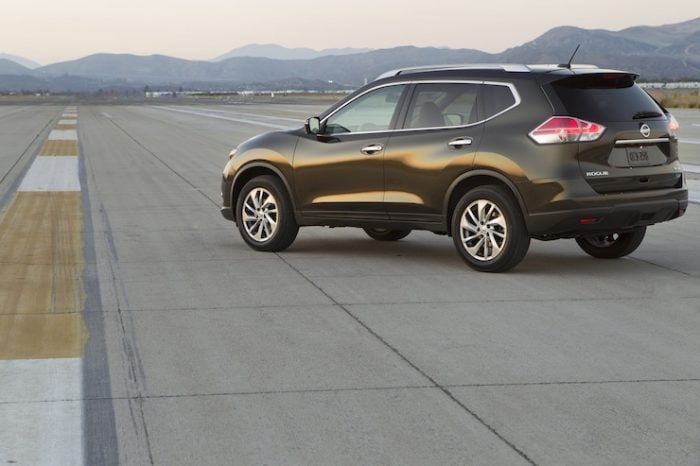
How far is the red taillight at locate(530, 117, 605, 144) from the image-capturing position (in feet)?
33.3

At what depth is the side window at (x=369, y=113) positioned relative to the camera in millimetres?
11539

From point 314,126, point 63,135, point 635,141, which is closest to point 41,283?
point 314,126

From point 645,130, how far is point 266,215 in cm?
381

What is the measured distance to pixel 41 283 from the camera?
10195 millimetres

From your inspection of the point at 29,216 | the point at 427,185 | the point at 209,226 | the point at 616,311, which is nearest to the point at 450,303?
the point at 616,311

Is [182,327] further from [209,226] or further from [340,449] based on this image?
[209,226]

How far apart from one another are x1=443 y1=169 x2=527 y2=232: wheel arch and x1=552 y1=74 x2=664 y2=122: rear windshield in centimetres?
79

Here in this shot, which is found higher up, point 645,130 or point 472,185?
point 645,130

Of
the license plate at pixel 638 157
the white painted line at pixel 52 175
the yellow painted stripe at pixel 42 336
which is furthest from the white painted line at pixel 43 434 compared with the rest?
the white painted line at pixel 52 175

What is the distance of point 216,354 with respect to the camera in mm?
7516

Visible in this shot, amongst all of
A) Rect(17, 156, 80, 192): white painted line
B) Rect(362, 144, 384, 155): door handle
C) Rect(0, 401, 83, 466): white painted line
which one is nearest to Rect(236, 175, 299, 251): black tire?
Rect(362, 144, 384, 155): door handle

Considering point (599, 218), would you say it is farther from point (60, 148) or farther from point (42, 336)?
point (60, 148)

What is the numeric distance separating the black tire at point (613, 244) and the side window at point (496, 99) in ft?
5.20

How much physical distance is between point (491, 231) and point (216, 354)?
3673mm
